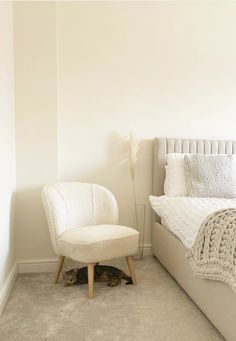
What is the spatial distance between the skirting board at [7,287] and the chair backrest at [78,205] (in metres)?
0.47

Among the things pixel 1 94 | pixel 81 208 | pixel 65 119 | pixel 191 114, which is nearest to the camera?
pixel 1 94

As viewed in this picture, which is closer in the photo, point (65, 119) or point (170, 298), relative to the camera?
point (170, 298)

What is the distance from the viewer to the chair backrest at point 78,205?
2684mm

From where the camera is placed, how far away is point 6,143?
2510 millimetres

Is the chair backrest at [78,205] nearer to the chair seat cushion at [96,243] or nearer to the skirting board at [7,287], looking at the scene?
the chair seat cushion at [96,243]

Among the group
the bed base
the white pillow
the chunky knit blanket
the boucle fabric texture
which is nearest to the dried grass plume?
the white pillow

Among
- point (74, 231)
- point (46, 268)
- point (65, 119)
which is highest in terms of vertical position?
point (65, 119)

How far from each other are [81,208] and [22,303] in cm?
90

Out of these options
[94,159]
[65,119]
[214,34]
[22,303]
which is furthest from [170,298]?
[214,34]

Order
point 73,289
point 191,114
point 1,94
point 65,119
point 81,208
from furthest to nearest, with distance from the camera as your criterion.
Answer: point 191,114, point 65,119, point 81,208, point 73,289, point 1,94

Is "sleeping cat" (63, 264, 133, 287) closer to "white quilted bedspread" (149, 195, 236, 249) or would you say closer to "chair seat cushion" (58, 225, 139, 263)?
"chair seat cushion" (58, 225, 139, 263)

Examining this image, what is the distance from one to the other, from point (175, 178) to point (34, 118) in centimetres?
139

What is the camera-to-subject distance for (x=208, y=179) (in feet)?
9.98

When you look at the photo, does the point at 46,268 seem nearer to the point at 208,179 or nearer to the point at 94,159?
the point at 94,159
